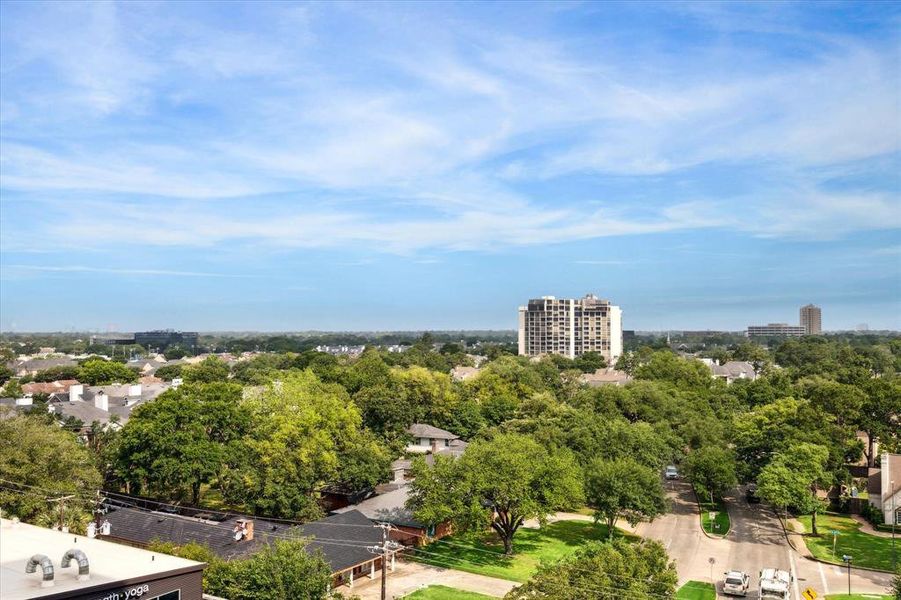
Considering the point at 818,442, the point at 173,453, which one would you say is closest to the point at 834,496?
the point at 818,442

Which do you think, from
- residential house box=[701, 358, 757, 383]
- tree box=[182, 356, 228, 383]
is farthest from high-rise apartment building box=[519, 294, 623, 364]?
tree box=[182, 356, 228, 383]

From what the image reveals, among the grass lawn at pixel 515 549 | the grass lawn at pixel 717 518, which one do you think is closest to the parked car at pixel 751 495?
the grass lawn at pixel 717 518

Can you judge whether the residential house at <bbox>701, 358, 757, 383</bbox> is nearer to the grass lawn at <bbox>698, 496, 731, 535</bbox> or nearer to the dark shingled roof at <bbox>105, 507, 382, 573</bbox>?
the grass lawn at <bbox>698, 496, 731, 535</bbox>

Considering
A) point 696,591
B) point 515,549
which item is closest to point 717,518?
point 696,591

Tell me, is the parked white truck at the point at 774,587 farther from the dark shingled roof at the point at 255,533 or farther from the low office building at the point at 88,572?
the low office building at the point at 88,572

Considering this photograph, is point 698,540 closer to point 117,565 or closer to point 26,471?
point 117,565
